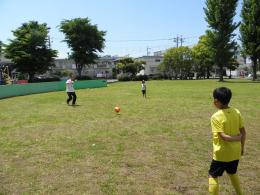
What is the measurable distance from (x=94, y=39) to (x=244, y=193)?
5734cm

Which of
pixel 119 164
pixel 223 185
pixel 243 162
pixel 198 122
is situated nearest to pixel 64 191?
pixel 119 164

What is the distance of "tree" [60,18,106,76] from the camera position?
60500 mm

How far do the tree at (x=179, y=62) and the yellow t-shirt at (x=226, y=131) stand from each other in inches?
2705

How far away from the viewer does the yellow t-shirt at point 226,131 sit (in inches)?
175

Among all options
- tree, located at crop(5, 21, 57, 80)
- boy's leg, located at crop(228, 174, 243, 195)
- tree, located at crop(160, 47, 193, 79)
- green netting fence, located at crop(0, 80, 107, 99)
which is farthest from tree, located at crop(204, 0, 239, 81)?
boy's leg, located at crop(228, 174, 243, 195)

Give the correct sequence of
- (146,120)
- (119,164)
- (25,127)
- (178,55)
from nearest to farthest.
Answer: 1. (119,164)
2. (25,127)
3. (146,120)
4. (178,55)

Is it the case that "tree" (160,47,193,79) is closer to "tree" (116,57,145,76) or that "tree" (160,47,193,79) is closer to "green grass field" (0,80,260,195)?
"tree" (116,57,145,76)

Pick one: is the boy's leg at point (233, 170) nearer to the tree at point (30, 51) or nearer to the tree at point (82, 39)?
the tree at point (30, 51)

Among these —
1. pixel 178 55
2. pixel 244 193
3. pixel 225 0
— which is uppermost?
pixel 225 0

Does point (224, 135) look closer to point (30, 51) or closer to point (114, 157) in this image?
point (114, 157)

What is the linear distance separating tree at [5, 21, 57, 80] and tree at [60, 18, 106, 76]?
21.1 ft

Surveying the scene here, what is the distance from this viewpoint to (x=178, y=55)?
72.4m

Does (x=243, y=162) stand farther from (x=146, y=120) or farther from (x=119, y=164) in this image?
(x=146, y=120)

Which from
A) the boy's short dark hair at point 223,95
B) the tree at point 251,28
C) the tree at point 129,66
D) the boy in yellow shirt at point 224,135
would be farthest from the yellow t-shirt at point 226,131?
the tree at point 129,66
